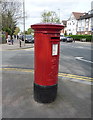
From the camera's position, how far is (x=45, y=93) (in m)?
3.34

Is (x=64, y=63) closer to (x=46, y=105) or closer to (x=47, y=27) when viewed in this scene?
(x=46, y=105)

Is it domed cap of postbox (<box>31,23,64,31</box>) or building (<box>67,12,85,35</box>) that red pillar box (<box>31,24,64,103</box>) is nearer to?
domed cap of postbox (<box>31,23,64,31</box>)

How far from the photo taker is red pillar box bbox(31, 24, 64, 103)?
3.09 meters

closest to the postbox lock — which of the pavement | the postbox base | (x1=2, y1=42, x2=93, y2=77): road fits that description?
the postbox base

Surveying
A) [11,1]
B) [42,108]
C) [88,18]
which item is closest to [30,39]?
[11,1]

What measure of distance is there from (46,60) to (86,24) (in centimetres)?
5152

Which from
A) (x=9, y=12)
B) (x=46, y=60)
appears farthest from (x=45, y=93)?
(x=9, y=12)

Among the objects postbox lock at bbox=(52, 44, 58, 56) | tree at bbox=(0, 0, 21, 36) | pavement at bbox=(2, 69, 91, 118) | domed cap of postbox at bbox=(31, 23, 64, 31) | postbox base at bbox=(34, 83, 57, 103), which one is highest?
tree at bbox=(0, 0, 21, 36)

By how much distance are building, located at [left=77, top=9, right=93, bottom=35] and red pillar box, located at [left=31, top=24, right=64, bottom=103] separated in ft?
152

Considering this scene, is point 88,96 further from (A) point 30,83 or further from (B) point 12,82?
(B) point 12,82

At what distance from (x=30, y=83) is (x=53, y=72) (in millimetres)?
1666

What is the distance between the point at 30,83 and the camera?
4699mm

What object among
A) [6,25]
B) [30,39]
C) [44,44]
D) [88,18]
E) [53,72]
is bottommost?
[53,72]

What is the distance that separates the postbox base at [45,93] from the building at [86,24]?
4633 cm
